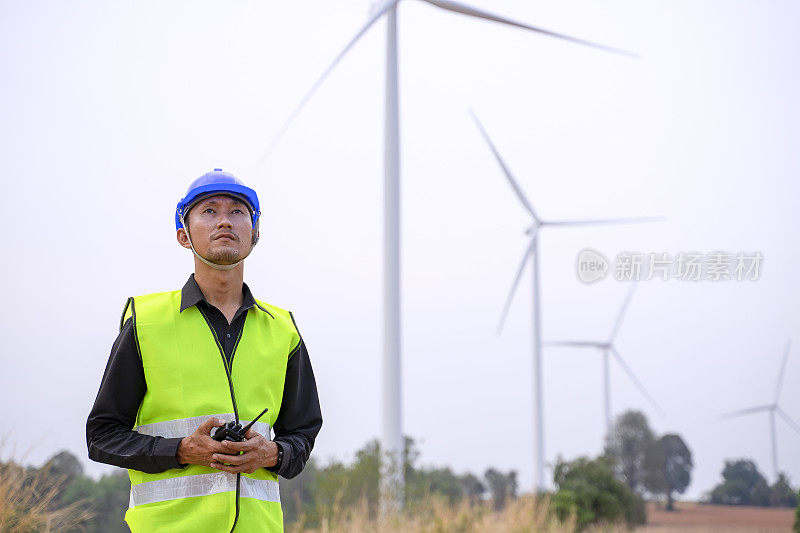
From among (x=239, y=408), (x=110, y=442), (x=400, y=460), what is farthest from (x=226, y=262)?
(x=400, y=460)

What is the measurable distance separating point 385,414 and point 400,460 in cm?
96

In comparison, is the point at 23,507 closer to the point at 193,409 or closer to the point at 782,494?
the point at 193,409

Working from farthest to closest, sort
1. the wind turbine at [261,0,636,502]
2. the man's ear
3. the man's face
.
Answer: the wind turbine at [261,0,636,502] → the man's ear → the man's face

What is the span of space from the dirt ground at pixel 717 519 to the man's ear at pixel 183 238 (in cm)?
2045

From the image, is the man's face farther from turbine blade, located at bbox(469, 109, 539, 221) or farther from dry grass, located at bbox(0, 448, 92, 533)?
turbine blade, located at bbox(469, 109, 539, 221)

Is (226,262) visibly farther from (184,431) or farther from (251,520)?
(251,520)

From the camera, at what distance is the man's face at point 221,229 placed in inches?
117

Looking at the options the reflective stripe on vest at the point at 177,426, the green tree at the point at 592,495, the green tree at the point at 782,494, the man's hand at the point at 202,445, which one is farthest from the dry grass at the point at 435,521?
the green tree at the point at 782,494

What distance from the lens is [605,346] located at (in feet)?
113

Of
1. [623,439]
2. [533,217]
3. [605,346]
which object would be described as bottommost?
[623,439]

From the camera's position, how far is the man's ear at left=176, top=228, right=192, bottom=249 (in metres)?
3.13

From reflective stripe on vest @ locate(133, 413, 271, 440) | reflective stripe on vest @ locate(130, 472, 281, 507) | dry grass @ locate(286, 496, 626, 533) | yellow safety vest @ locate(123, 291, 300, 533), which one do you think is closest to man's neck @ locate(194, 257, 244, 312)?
yellow safety vest @ locate(123, 291, 300, 533)

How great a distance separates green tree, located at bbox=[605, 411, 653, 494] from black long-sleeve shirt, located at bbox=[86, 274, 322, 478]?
121 ft

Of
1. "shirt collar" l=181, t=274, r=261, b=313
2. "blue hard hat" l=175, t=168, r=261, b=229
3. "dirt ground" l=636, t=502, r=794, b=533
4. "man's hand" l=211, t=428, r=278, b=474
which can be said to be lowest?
"dirt ground" l=636, t=502, r=794, b=533
